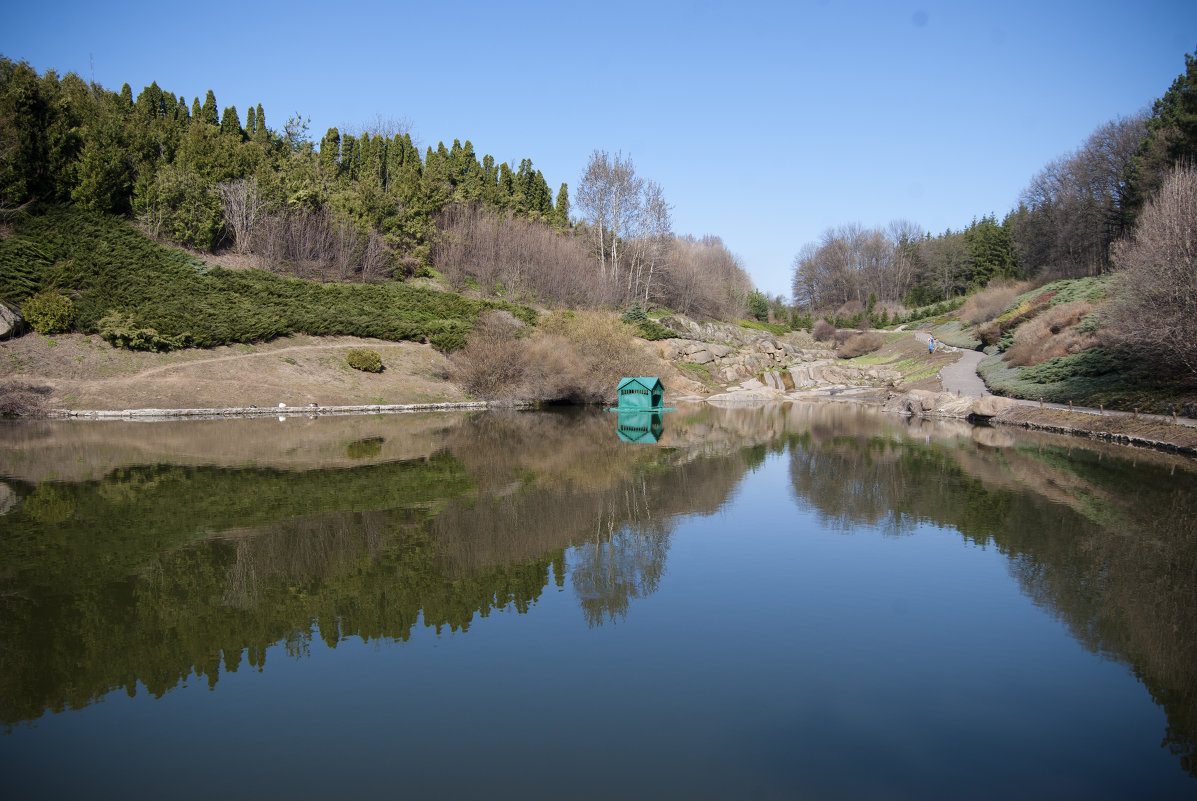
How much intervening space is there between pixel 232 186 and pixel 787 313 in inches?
2525

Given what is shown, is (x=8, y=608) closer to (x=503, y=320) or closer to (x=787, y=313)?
(x=503, y=320)

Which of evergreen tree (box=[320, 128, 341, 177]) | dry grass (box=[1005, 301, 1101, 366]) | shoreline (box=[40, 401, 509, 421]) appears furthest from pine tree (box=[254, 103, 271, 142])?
dry grass (box=[1005, 301, 1101, 366])

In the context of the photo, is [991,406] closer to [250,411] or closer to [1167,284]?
[1167,284]

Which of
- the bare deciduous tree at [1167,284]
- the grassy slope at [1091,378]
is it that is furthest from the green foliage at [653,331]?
the bare deciduous tree at [1167,284]

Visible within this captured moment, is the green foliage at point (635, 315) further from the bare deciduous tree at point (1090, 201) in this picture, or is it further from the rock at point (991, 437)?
the bare deciduous tree at point (1090, 201)

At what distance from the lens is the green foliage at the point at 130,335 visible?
31562mm

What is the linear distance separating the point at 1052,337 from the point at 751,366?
19647 mm

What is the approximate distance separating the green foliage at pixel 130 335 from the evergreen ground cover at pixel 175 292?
0.16m

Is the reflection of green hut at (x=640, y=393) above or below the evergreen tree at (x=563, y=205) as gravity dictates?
below

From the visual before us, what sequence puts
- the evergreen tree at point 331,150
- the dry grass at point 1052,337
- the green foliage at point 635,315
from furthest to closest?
the evergreen tree at point 331,150 → the green foliage at point 635,315 → the dry grass at point 1052,337

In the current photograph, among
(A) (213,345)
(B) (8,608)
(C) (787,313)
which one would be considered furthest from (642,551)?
(C) (787,313)

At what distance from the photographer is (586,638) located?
8.00m

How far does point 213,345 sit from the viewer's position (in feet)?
113

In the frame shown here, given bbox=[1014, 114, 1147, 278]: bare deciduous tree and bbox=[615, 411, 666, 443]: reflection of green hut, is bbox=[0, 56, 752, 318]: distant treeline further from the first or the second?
bbox=[1014, 114, 1147, 278]: bare deciduous tree
